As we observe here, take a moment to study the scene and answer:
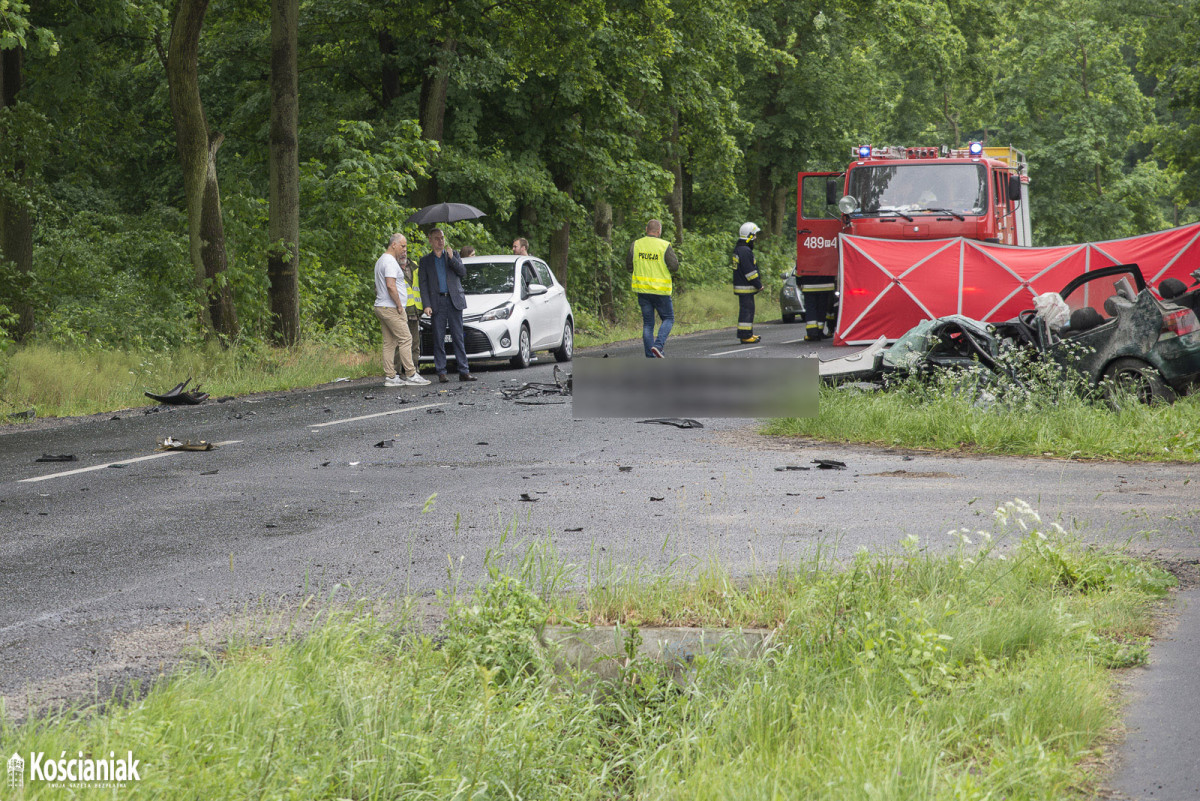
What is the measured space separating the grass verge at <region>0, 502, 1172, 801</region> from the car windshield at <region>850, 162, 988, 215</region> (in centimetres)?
1656

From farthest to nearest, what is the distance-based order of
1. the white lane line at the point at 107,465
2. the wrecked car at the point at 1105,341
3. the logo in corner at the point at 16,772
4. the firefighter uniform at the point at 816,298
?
the firefighter uniform at the point at 816,298
the wrecked car at the point at 1105,341
the white lane line at the point at 107,465
the logo in corner at the point at 16,772

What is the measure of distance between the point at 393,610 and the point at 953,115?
69543 mm

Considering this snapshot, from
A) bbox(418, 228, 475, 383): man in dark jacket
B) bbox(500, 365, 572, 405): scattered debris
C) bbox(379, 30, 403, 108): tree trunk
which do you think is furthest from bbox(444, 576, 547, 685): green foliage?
bbox(379, 30, 403, 108): tree trunk

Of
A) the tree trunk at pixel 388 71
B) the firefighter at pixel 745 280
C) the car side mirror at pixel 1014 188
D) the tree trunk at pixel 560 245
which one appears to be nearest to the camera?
the car side mirror at pixel 1014 188

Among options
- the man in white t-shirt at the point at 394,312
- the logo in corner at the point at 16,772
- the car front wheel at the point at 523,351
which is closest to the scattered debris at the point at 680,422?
the man in white t-shirt at the point at 394,312

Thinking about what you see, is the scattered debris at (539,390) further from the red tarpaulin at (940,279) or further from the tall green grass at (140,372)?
the red tarpaulin at (940,279)

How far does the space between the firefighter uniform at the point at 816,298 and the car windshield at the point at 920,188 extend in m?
2.81

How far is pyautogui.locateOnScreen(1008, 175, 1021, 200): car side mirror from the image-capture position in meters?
21.2

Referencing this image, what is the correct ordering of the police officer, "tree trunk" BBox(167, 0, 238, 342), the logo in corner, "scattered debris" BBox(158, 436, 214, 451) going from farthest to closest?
1. "tree trunk" BBox(167, 0, 238, 342)
2. the police officer
3. "scattered debris" BBox(158, 436, 214, 451)
4. the logo in corner

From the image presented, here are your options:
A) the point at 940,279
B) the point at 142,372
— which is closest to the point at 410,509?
the point at 142,372

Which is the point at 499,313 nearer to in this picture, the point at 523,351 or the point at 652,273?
the point at 523,351

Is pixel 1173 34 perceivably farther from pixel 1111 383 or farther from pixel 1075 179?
pixel 1111 383

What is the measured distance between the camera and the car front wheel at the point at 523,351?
19.7 metres

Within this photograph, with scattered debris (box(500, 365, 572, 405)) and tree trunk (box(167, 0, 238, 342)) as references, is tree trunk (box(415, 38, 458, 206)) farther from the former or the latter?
scattered debris (box(500, 365, 572, 405))
